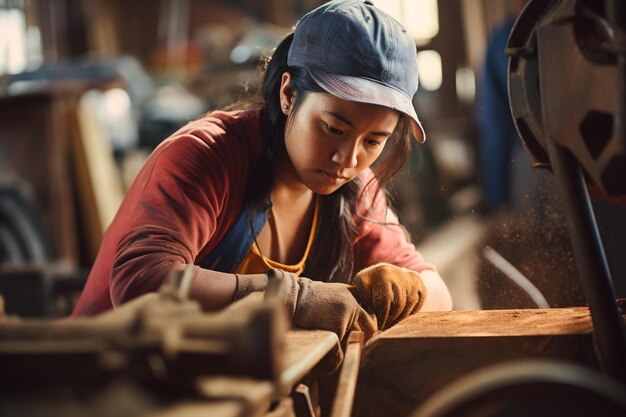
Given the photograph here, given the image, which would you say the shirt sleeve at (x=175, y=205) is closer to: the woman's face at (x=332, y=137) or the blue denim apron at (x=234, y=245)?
the blue denim apron at (x=234, y=245)

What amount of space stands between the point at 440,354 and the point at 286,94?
2.32ft

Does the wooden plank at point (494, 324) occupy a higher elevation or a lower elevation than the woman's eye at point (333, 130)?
lower

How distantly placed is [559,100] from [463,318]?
20.7 inches

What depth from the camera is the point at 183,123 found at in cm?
595

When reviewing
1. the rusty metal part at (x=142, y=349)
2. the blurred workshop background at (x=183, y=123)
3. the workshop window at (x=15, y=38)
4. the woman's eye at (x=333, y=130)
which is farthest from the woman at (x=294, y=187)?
the workshop window at (x=15, y=38)

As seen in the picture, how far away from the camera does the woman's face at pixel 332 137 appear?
1614mm

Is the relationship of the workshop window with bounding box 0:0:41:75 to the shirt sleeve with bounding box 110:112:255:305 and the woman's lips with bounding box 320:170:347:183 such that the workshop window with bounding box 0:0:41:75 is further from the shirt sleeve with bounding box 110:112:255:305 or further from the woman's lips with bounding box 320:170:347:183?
the woman's lips with bounding box 320:170:347:183

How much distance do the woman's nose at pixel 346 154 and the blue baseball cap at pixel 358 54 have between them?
0.12 metres

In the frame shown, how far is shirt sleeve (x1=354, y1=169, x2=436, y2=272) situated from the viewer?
A: 1.95 meters

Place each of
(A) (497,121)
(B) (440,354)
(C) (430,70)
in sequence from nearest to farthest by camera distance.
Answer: (B) (440,354) → (A) (497,121) → (C) (430,70)

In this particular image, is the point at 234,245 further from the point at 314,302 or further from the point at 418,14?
the point at 418,14

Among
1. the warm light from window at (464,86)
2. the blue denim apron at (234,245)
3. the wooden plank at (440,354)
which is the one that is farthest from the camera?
the warm light from window at (464,86)

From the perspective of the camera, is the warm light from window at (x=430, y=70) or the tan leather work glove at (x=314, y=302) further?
the warm light from window at (x=430, y=70)

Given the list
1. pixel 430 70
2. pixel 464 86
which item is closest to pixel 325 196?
pixel 464 86
